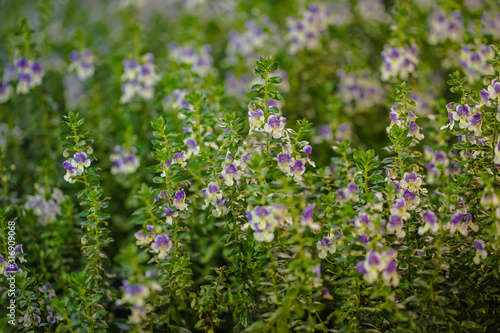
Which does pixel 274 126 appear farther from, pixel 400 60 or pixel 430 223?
pixel 400 60

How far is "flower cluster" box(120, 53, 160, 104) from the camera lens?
277 centimetres

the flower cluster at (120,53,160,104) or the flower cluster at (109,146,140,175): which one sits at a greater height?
the flower cluster at (120,53,160,104)

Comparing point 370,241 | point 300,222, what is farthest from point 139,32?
point 370,241

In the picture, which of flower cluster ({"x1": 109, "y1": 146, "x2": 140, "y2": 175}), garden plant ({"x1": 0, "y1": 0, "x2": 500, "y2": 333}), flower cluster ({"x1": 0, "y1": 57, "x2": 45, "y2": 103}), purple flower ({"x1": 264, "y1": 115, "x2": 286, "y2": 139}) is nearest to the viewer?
garden plant ({"x1": 0, "y1": 0, "x2": 500, "y2": 333})

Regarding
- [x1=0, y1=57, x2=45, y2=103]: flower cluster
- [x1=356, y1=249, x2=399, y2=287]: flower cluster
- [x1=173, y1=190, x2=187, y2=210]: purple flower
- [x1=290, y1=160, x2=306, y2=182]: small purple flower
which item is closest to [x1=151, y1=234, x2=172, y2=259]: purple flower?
[x1=173, y1=190, x2=187, y2=210]: purple flower

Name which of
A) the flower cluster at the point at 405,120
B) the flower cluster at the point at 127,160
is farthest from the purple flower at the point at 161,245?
the flower cluster at the point at 405,120

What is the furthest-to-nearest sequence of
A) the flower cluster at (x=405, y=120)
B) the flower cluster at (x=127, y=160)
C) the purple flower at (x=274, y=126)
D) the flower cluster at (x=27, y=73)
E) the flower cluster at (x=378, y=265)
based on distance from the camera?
the flower cluster at (x=27, y=73) < the flower cluster at (x=127, y=160) < the flower cluster at (x=405, y=120) < the purple flower at (x=274, y=126) < the flower cluster at (x=378, y=265)

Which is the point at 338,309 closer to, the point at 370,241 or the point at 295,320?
the point at 295,320

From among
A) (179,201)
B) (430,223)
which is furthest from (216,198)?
(430,223)

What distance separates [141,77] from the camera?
277 cm

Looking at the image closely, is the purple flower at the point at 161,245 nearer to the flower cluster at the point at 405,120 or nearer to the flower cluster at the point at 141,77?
the flower cluster at the point at 405,120

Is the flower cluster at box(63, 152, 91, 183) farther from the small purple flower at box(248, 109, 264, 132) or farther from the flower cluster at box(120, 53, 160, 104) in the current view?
the flower cluster at box(120, 53, 160, 104)

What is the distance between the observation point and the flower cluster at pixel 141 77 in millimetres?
2770

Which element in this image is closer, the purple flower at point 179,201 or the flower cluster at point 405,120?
the purple flower at point 179,201
